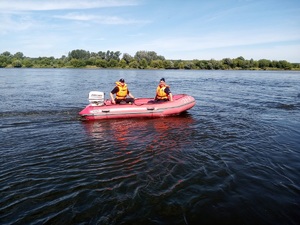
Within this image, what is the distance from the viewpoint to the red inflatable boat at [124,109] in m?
10.1

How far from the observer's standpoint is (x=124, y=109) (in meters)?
10.3

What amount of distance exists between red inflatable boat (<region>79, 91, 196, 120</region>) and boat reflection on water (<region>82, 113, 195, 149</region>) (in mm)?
229

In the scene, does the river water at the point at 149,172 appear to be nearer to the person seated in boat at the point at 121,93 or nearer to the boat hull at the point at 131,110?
the boat hull at the point at 131,110

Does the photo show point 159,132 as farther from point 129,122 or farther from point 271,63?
point 271,63

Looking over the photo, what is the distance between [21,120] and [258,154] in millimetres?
8590

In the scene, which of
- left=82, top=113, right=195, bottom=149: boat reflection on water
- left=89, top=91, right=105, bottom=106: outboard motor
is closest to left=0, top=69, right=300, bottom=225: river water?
left=82, top=113, right=195, bottom=149: boat reflection on water

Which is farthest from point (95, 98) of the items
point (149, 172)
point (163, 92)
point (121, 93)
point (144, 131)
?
point (149, 172)

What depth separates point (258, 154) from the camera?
6.43 meters

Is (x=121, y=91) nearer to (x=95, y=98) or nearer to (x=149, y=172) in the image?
(x=95, y=98)

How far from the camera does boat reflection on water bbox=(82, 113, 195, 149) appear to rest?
743 centimetres

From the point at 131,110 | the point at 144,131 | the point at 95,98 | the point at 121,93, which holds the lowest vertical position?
the point at 144,131

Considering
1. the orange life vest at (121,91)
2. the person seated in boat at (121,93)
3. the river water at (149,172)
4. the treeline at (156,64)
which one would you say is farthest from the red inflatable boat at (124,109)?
the treeline at (156,64)

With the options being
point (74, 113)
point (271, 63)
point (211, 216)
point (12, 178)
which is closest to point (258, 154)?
point (211, 216)

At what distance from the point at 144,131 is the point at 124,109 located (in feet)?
6.73
